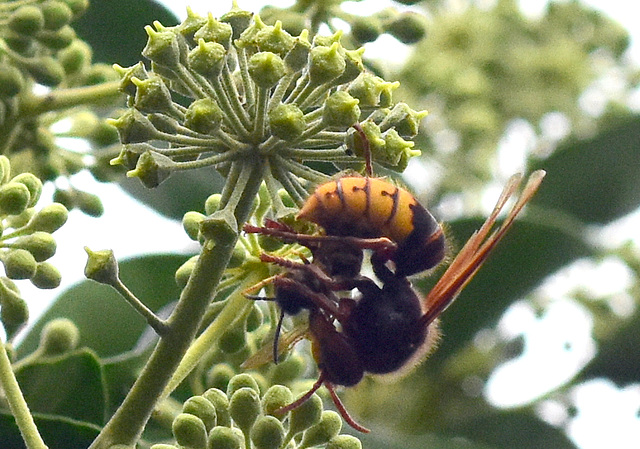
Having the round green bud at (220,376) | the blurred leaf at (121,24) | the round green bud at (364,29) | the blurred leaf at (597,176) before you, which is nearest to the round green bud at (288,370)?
the round green bud at (220,376)

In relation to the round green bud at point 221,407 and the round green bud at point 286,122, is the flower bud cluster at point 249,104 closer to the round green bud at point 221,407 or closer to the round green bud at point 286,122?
the round green bud at point 286,122

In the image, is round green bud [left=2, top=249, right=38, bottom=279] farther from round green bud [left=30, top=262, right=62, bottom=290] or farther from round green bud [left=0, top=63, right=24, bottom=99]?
round green bud [left=0, top=63, right=24, bottom=99]

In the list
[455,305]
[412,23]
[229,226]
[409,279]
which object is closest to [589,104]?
[455,305]

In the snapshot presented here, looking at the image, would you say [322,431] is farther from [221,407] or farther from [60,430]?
[60,430]

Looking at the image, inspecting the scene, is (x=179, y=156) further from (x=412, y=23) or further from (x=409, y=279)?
(x=412, y=23)

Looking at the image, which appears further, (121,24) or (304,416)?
(121,24)

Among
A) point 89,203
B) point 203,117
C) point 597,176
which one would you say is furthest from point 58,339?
point 597,176
